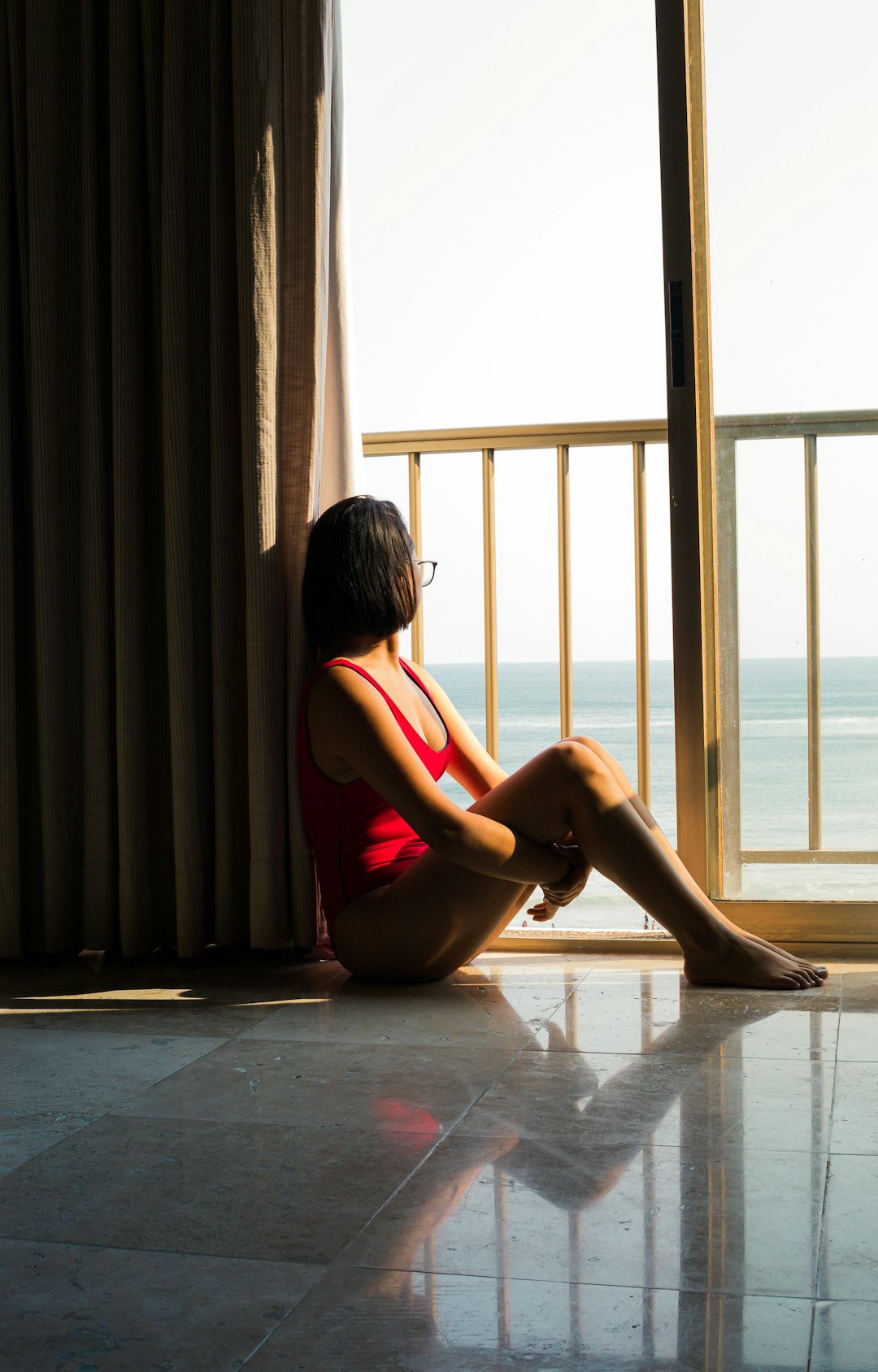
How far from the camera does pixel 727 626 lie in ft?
8.41

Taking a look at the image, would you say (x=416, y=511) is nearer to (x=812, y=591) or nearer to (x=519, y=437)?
(x=519, y=437)

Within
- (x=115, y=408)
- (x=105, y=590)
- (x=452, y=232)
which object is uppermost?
(x=452, y=232)

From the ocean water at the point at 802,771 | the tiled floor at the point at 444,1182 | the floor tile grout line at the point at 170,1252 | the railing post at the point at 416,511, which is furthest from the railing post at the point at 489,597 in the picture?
the floor tile grout line at the point at 170,1252

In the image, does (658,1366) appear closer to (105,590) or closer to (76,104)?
(105,590)

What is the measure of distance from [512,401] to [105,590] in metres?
13.7

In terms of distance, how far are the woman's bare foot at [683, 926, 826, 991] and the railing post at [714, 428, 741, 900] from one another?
0.34 metres

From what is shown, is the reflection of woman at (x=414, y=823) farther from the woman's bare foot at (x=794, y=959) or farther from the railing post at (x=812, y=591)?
the railing post at (x=812, y=591)

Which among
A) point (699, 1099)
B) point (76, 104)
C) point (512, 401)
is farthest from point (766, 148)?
point (512, 401)

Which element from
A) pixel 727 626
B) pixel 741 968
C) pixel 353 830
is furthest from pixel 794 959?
pixel 353 830

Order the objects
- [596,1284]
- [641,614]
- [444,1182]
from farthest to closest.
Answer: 1. [641,614]
2. [444,1182]
3. [596,1284]

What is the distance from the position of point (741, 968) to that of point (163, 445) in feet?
→ 4.77

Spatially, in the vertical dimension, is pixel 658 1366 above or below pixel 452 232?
below

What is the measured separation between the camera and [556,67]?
Answer: 1530cm

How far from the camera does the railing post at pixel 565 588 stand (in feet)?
9.90
